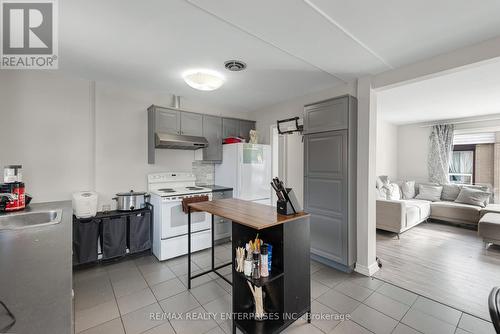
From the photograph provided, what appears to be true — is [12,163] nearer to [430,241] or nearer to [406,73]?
[406,73]

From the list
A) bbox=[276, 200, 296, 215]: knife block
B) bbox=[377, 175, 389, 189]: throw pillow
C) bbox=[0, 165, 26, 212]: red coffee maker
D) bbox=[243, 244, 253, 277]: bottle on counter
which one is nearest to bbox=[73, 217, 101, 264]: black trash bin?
bbox=[0, 165, 26, 212]: red coffee maker

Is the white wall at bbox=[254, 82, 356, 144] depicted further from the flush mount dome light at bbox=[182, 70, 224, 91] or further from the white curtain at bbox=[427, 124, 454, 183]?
the white curtain at bbox=[427, 124, 454, 183]

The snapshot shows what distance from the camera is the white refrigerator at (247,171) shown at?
370 cm

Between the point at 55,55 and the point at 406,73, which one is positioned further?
the point at 406,73

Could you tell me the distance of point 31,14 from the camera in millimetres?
1677

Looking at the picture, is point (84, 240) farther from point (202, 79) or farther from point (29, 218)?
point (202, 79)

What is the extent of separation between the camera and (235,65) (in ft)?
8.00

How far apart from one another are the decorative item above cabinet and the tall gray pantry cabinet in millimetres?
1558

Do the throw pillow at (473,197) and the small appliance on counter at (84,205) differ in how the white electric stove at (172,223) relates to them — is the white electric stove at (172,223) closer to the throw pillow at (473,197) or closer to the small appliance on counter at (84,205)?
the small appliance on counter at (84,205)

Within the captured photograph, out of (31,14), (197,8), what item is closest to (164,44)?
(197,8)

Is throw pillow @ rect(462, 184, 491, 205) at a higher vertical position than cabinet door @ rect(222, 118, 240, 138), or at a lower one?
lower

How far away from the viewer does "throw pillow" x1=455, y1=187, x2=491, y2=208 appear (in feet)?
15.2

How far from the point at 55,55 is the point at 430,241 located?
6041mm

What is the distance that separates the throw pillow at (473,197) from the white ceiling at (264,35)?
4361mm
